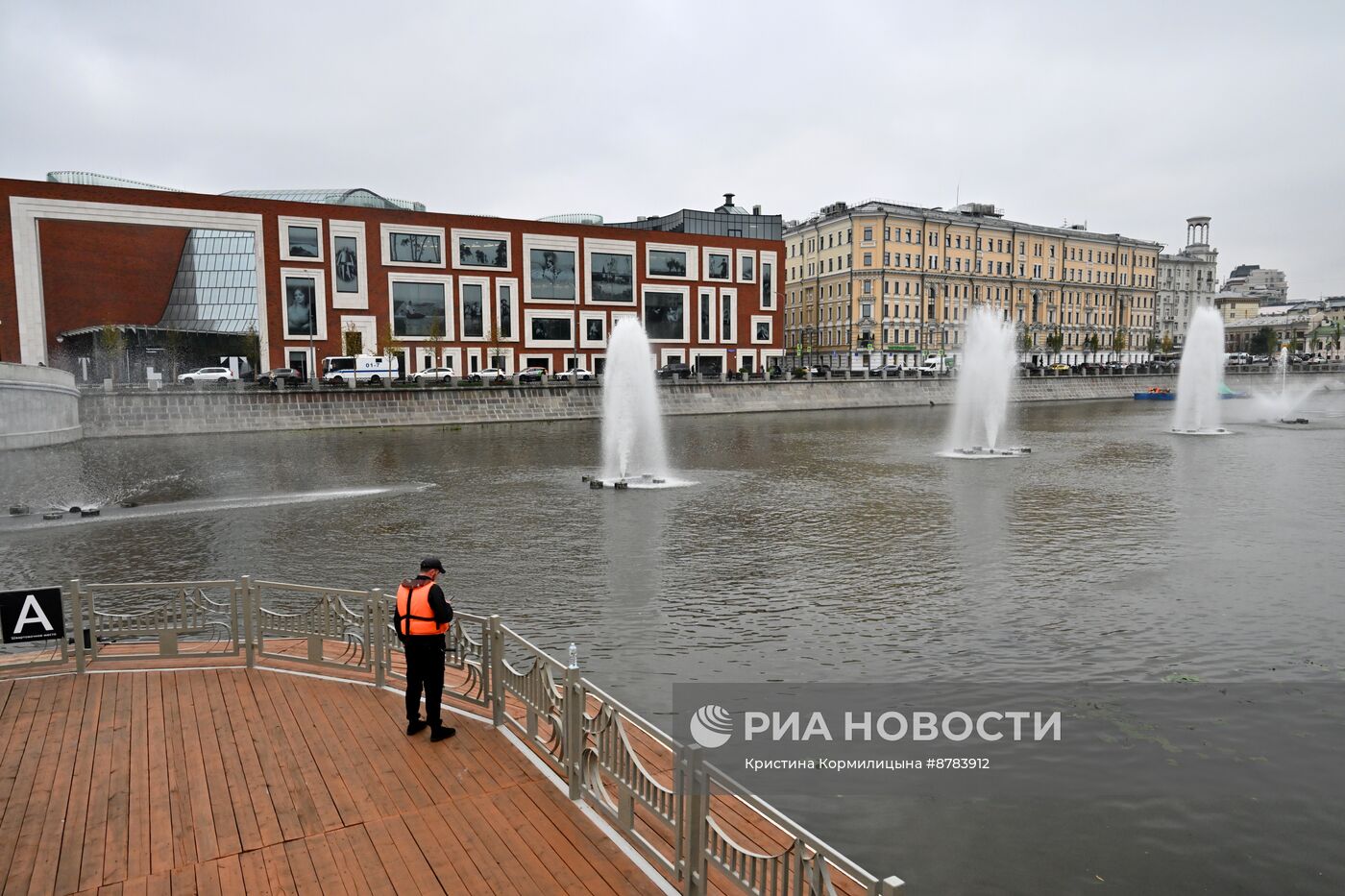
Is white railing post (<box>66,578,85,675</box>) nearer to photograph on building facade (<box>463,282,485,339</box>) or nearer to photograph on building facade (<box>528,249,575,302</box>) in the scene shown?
photograph on building facade (<box>463,282,485,339</box>)

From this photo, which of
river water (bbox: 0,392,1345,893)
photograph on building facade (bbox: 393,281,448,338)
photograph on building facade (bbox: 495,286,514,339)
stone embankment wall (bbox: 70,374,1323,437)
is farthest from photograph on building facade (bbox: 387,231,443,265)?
river water (bbox: 0,392,1345,893)

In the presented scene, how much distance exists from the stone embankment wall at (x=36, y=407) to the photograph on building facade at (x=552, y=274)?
4074cm

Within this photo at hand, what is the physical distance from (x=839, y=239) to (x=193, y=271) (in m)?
74.2

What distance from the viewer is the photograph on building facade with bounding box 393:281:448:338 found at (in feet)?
245

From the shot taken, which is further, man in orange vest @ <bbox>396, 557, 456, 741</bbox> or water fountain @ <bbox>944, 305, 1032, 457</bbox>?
water fountain @ <bbox>944, 305, 1032, 457</bbox>

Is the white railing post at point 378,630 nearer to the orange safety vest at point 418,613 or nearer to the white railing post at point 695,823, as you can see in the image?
the orange safety vest at point 418,613

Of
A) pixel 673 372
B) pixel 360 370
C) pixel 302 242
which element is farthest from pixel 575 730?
pixel 302 242

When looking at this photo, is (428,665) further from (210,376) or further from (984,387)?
(210,376)

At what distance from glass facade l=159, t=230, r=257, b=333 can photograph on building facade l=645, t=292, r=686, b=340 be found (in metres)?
36.1

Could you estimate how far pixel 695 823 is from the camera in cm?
545

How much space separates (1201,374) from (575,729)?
185ft

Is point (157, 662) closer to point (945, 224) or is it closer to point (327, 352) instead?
point (327, 352)

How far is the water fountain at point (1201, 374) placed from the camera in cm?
5191

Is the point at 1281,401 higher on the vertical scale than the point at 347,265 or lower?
lower
